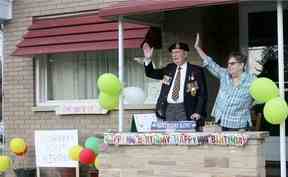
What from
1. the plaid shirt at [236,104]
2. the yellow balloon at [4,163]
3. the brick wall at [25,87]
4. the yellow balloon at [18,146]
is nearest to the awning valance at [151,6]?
the plaid shirt at [236,104]

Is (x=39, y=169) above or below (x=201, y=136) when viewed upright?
below

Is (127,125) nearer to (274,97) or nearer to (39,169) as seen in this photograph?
(39,169)

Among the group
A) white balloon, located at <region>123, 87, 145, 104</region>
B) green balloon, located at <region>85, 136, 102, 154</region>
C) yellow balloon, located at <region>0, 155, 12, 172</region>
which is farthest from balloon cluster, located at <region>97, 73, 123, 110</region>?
yellow balloon, located at <region>0, 155, 12, 172</region>

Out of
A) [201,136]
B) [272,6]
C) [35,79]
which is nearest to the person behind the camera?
[201,136]

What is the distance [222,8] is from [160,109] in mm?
2376

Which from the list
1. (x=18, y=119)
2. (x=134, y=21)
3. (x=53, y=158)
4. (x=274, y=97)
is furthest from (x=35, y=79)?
(x=274, y=97)

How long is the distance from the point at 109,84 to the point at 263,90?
1961 millimetres

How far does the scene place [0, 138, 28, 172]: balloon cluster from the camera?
33.0ft

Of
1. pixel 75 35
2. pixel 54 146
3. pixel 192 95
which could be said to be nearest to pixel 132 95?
pixel 192 95

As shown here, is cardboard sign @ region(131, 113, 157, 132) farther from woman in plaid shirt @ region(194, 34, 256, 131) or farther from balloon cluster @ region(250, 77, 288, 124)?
balloon cluster @ region(250, 77, 288, 124)

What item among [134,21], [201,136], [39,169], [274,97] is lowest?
[39,169]

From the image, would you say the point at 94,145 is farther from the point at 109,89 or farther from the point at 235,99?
the point at 235,99

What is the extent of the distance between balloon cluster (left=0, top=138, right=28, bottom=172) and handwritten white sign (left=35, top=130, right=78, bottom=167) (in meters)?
0.22

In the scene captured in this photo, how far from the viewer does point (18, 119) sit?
1078 centimetres
